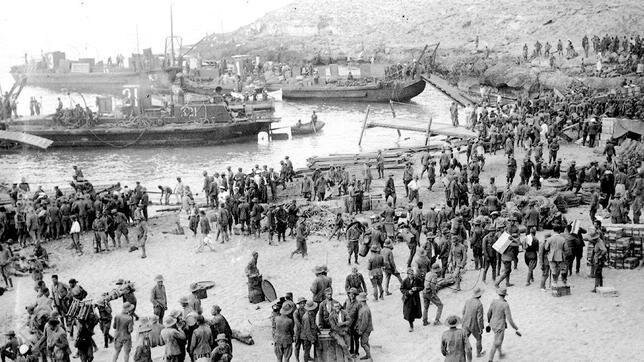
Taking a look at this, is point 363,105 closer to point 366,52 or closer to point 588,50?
point 588,50

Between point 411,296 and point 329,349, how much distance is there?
207 cm

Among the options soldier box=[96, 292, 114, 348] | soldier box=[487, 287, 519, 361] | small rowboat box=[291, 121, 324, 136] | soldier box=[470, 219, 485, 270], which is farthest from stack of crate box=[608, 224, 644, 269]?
small rowboat box=[291, 121, 324, 136]

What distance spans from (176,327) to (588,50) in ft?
173

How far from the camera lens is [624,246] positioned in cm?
1585

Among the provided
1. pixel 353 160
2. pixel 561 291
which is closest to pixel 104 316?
pixel 561 291

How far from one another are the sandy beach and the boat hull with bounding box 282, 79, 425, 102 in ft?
129

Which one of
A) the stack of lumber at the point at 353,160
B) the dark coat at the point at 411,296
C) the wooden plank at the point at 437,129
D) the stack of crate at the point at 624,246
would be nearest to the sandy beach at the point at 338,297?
the stack of crate at the point at 624,246

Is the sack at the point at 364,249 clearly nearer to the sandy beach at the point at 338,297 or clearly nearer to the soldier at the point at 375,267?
the sandy beach at the point at 338,297

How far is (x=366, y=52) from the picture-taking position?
86312 millimetres

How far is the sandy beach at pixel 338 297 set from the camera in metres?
12.5

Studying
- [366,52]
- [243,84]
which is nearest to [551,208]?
[243,84]

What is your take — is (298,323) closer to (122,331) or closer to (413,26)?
(122,331)

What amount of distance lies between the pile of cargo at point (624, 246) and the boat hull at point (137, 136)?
99.6ft

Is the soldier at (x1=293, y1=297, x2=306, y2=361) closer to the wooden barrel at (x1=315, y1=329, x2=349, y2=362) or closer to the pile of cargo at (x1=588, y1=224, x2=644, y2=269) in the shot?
the wooden barrel at (x1=315, y1=329, x2=349, y2=362)
